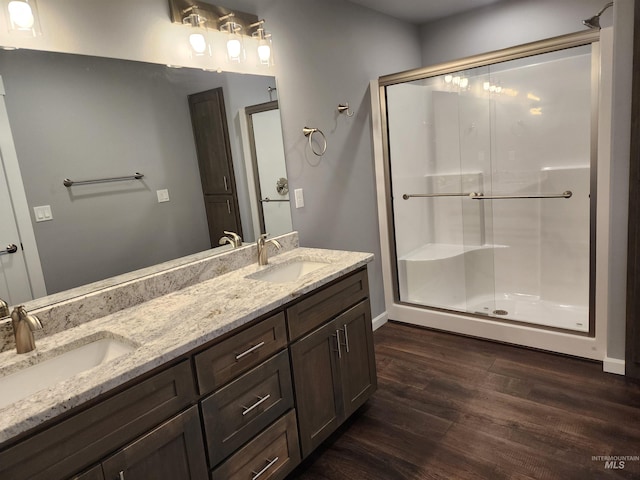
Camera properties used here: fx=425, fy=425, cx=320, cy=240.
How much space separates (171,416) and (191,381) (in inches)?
4.5

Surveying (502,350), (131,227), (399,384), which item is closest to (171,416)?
(131,227)

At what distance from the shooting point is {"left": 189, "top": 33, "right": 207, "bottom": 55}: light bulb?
2.02m

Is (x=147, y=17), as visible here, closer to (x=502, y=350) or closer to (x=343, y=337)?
(x=343, y=337)

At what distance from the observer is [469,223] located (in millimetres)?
3574

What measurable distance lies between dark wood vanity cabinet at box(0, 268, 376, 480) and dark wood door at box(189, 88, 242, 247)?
0.69m

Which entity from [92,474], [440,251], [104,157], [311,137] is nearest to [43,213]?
[104,157]

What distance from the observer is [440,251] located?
363 cm

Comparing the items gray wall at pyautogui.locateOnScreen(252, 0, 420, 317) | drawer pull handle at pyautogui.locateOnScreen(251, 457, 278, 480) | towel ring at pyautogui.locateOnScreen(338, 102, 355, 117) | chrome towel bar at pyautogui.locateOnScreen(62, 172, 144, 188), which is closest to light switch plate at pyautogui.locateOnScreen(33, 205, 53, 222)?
chrome towel bar at pyautogui.locateOnScreen(62, 172, 144, 188)

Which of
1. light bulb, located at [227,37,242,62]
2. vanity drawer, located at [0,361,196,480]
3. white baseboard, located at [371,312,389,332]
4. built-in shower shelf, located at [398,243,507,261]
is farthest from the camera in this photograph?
built-in shower shelf, located at [398,243,507,261]

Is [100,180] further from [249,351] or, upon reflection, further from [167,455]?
[167,455]

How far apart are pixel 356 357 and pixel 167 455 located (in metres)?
1.08

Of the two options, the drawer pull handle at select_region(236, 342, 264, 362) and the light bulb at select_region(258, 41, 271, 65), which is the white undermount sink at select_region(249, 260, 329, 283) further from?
the light bulb at select_region(258, 41, 271, 65)

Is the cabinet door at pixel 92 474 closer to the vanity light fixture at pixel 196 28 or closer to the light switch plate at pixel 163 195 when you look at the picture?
the light switch plate at pixel 163 195

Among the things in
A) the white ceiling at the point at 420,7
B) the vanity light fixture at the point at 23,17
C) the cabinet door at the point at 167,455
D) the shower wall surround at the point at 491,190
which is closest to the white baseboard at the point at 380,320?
the shower wall surround at the point at 491,190
